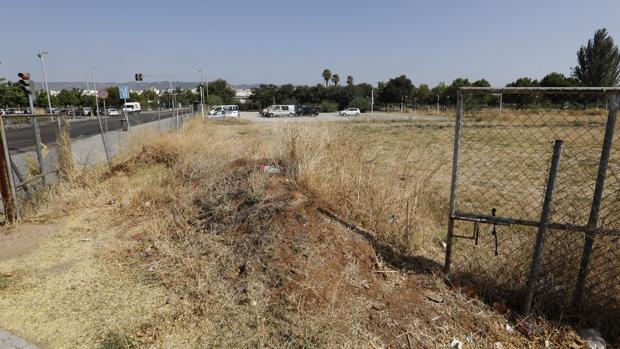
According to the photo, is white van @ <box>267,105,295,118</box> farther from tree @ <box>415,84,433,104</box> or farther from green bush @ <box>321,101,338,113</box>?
tree @ <box>415,84,433,104</box>

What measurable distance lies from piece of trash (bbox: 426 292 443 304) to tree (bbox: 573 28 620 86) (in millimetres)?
51755

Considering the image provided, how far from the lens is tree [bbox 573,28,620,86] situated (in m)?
41.8

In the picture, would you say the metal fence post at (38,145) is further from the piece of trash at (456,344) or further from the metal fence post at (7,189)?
the piece of trash at (456,344)

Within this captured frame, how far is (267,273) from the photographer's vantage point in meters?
3.39

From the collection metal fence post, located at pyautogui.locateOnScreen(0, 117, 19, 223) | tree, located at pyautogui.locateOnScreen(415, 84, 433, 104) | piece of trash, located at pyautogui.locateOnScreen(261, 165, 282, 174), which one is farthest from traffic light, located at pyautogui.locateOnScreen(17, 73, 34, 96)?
tree, located at pyautogui.locateOnScreen(415, 84, 433, 104)

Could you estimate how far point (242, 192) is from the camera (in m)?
5.09

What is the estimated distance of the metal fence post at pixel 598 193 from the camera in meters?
2.62

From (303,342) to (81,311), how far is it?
2.11m

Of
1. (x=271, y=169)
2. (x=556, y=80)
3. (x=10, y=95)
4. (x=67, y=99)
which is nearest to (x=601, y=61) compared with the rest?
(x=556, y=80)

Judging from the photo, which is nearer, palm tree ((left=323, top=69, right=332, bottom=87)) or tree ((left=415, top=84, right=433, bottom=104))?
tree ((left=415, top=84, right=433, bottom=104))

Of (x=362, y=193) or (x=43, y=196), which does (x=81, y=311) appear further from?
(x=43, y=196)

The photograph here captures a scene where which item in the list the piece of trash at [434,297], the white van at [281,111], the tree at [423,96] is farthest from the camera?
the tree at [423,96]

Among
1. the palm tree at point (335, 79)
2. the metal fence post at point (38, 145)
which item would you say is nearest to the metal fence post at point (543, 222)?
the metal fence post at point (38, 145)

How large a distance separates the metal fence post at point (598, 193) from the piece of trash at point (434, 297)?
43.0 inches
